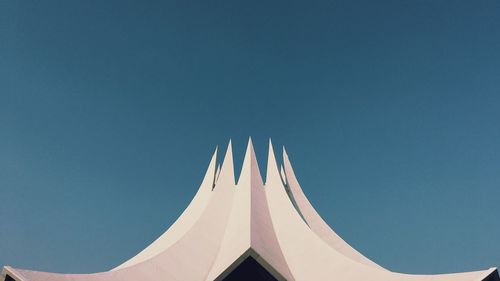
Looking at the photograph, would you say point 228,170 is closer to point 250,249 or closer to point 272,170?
point 272,170

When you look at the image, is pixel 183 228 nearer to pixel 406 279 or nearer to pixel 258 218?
pixel 258 218

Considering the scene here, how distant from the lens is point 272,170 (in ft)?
53.2

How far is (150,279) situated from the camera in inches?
368

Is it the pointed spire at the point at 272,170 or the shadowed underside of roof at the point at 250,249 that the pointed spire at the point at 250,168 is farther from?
the pointed spire at the point at 272,170

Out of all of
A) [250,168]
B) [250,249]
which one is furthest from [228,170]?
[250,249]

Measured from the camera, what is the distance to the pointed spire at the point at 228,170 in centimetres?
1583

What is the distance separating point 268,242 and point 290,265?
99 centimetres

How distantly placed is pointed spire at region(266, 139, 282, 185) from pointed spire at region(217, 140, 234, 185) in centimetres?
185

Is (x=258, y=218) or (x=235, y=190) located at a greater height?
(x=235, y=190)

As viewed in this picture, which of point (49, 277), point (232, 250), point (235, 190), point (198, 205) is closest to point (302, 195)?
point (235, 190)

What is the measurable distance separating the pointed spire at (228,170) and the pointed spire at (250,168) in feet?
2.87

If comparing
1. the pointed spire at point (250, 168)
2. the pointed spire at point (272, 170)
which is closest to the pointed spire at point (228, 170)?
the pointed spire at point (250, 168)

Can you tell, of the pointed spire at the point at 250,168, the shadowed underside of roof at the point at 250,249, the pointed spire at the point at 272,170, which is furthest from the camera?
the pointed spire at the point at 272,170

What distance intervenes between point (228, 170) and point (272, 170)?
2250 millimetres
